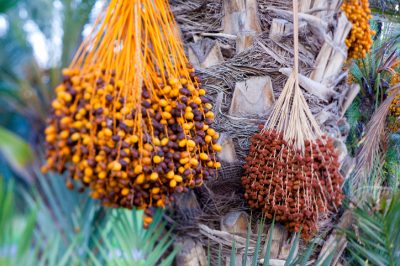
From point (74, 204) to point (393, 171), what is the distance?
147 centimetres

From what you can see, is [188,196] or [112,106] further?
[188,196]

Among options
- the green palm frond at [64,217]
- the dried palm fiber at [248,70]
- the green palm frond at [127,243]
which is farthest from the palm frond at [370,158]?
the green palm frond at [64,217]

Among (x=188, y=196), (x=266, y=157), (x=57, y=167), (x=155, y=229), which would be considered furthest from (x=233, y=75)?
(x=57, y=167)

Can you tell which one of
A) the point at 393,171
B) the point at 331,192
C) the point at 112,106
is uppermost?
the point at 112,106

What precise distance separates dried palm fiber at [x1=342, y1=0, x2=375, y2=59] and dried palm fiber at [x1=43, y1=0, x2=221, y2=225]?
677mm

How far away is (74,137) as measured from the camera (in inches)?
27.0

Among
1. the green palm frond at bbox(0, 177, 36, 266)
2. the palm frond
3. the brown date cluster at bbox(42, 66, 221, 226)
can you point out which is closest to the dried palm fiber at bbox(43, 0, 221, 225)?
the brown date cluster at bbox(42, 66, 221, 226)

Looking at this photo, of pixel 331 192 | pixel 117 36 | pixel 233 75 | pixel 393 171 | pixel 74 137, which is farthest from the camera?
pixel 393 171

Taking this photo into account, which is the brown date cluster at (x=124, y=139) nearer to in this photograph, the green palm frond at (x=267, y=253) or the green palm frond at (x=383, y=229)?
the green palm frond at (x=267, y=253)

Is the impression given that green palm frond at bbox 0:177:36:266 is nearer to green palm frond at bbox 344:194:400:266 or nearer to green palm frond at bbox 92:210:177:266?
green palm frond at bbox 92:210:177:266

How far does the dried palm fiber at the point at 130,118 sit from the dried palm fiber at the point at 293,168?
8.4 inches

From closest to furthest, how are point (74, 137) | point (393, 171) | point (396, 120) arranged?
1. point (74, 137)
2. point (393, 171)
3. point (396, 120)

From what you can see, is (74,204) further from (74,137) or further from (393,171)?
(393,171)

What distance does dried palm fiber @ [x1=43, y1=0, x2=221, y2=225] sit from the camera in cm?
70
